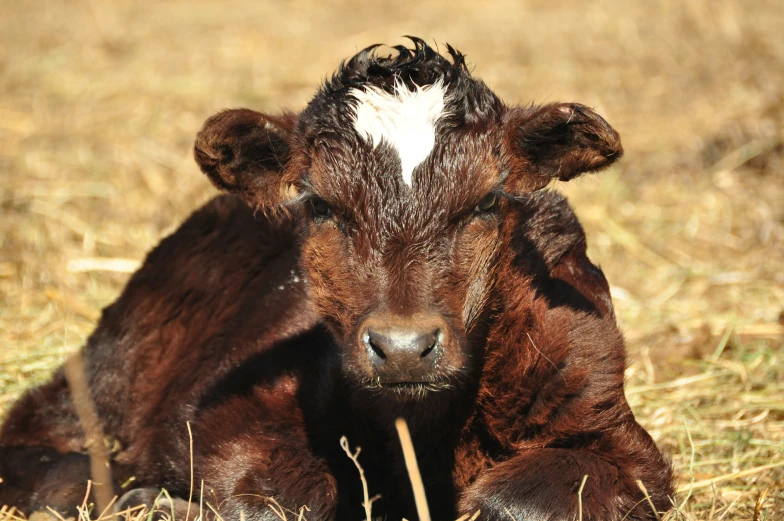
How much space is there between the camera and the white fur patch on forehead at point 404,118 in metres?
3.86

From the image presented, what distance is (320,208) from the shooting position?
13.5 ft

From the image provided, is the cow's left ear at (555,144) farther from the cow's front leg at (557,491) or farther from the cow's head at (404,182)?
the cow's front leg at (557,491)

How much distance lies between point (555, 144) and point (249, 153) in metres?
1.33

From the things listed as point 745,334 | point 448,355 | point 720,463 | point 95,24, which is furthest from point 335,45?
point 448,355

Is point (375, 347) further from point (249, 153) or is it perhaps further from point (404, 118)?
point (249, 153)

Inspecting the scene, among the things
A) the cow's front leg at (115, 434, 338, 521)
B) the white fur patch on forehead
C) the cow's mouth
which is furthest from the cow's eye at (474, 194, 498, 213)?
the cow's front leg at (115, 434, 338, 521)

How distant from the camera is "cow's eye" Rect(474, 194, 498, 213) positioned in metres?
3.99

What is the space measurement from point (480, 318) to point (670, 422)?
208 centimetres

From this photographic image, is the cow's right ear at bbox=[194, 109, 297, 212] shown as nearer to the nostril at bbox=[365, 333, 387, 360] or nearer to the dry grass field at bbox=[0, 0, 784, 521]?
the nostril at bbox=[365, 333, 387, 360]

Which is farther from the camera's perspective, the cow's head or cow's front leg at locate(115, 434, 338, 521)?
cow's front leg at locate(115, 434, 338, 521)

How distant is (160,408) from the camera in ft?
17.6

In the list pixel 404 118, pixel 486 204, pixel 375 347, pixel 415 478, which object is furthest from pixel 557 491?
pixel 404 118

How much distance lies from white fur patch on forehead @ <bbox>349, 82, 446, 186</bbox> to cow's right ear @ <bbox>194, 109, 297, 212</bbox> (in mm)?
438

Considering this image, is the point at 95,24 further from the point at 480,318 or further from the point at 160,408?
the point at 480,318
